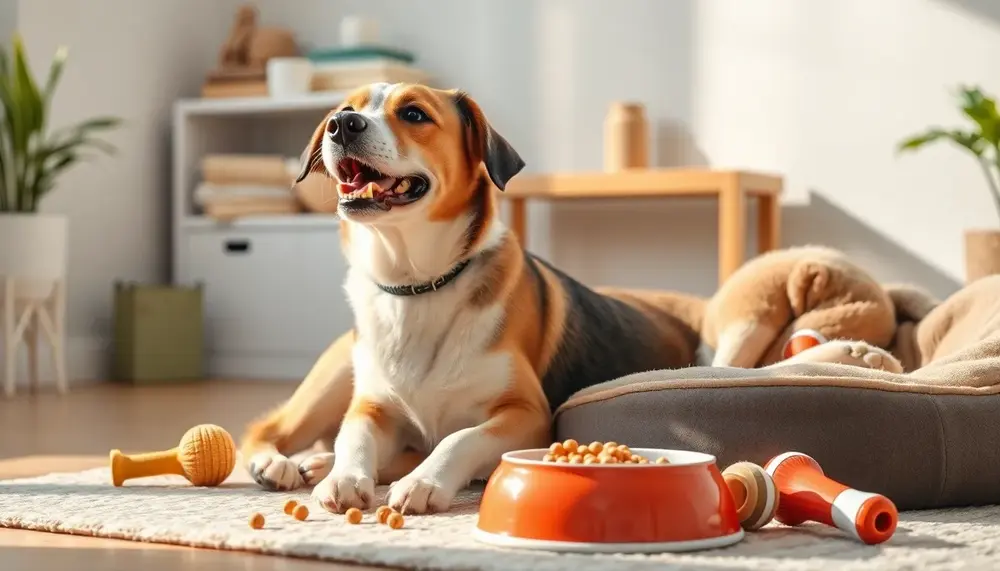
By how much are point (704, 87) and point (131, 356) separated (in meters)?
2.44

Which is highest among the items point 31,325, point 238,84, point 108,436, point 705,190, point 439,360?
point 238,84

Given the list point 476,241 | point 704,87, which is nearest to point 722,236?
point 704,87

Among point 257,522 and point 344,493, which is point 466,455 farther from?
point 257,522

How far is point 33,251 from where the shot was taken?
4719mm

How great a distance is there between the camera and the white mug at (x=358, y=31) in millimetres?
5387

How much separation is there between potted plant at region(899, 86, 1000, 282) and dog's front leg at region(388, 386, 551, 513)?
1854mm

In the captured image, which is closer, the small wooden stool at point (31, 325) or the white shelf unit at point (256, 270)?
the small wooden stool at point (31, 325)

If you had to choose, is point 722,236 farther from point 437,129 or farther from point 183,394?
point 437,129

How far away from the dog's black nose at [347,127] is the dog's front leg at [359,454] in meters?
0.49

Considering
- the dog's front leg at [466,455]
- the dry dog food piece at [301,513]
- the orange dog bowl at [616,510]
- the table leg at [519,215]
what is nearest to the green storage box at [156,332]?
the table leg at [519,215]

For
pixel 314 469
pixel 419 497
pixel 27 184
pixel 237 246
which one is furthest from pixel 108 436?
pixel 237 246

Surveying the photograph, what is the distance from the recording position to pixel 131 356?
17.4 feet

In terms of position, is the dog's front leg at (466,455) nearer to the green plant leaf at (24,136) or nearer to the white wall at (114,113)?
the green plant leaf at (24,136)

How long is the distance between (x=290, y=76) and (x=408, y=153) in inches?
132
